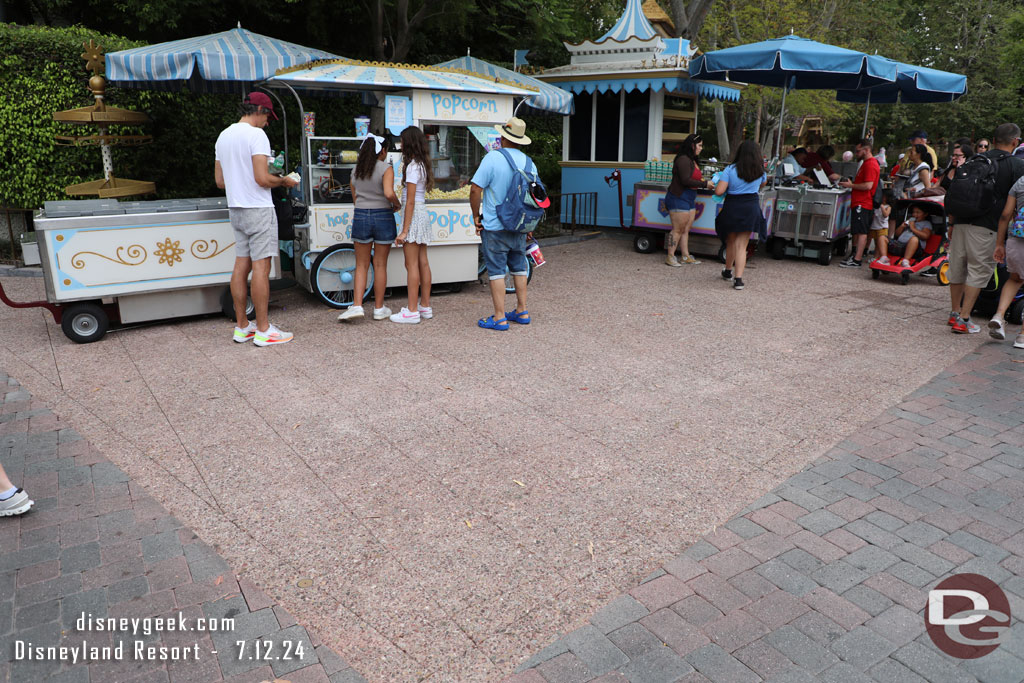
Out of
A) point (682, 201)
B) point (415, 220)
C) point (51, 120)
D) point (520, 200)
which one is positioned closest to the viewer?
point (520, 200)

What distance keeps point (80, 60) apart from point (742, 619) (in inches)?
398

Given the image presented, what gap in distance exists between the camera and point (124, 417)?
15.3 ft

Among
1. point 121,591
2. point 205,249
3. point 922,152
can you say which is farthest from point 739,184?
point 121,591

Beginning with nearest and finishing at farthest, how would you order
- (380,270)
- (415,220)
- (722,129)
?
(415,220) < (380,270) < (722,129)

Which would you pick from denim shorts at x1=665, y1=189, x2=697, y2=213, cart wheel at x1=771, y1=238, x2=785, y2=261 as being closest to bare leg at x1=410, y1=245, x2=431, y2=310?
denim shorts at x1=665, y1=189, x2=697, y2=213

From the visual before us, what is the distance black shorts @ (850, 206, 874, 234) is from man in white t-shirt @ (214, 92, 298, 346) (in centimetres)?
776

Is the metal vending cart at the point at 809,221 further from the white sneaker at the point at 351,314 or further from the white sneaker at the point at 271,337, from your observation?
the white sneaker at the point at 271,337

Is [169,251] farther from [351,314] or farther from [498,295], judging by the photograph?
[498,295]

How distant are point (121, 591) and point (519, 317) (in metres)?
4.62

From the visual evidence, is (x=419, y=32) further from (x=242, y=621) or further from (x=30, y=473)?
(x=242, y=621)

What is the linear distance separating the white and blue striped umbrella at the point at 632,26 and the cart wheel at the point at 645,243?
11.8 ft

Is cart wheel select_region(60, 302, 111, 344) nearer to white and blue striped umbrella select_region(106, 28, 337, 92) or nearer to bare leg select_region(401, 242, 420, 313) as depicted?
Result: bare leg select_region(401, 242, 420, 313)

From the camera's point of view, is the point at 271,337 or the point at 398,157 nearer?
the point at 271,337

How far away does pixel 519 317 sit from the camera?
7.04 metres
